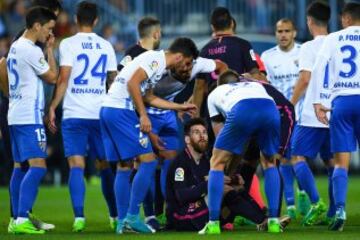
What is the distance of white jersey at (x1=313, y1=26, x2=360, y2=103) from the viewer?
1299cm

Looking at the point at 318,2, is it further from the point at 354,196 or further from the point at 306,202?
the point at 354,196

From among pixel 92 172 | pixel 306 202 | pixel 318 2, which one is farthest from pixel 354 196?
pixel 92 172

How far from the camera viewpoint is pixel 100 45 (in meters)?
14.0

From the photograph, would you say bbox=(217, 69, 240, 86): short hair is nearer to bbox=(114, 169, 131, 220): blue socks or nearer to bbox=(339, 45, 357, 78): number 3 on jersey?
bbox=(339, 45, 357, 78): number 3 on jersey

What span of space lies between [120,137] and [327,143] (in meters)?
3.13

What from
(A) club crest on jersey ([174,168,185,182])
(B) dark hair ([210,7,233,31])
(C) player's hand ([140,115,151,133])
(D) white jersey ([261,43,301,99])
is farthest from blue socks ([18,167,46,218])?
(D) white jersey ([261,43,301,99])

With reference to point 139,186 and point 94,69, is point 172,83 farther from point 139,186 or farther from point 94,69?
point 139,186

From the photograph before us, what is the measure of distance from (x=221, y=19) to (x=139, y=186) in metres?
3.08

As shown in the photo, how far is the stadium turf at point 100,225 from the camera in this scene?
12.4 m

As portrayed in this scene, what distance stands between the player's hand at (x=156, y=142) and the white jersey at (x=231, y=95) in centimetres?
108

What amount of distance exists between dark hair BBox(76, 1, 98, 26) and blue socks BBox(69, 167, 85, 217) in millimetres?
1664

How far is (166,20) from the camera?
87.2 ft

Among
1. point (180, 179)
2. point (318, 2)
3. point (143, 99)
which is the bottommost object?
point (180, 179)

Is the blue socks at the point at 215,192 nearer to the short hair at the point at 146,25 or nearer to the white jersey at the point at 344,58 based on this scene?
the white jersey at the point at 344,58
